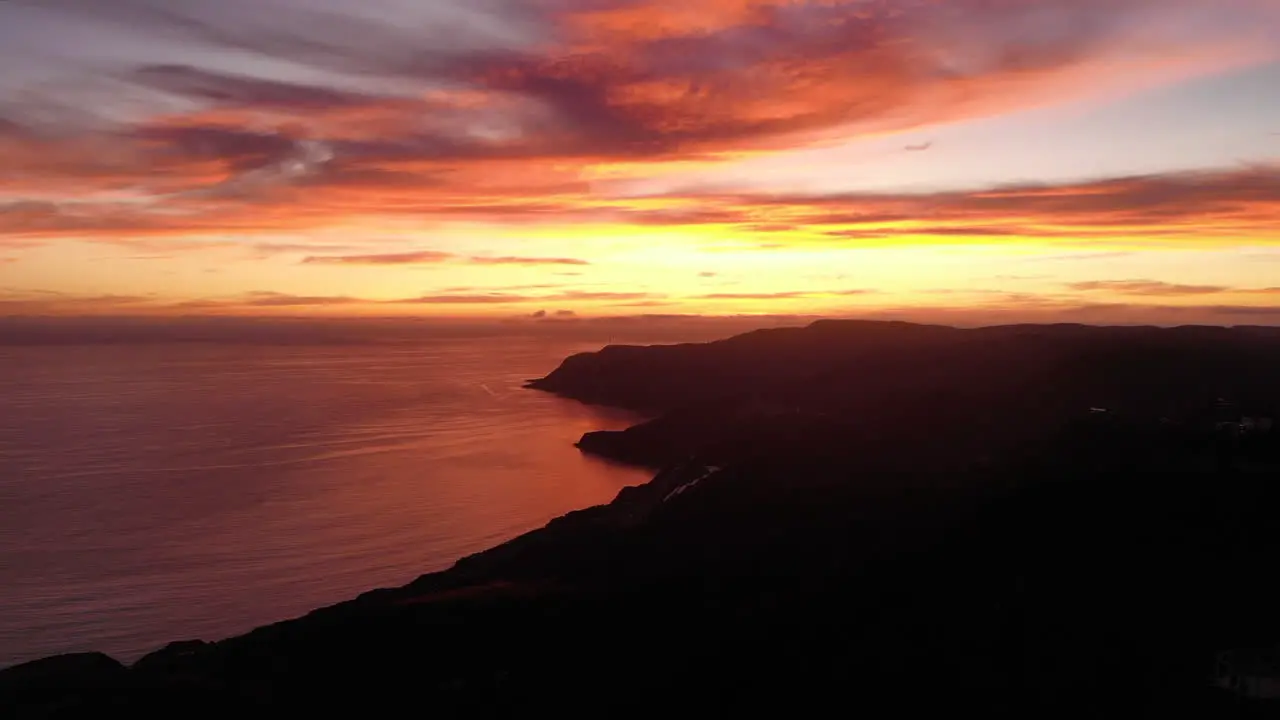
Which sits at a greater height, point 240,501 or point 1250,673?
point 1250,673

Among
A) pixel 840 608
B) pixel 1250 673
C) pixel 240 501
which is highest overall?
pixel 1250 673

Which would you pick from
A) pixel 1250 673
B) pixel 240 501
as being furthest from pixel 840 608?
pixel 240 501

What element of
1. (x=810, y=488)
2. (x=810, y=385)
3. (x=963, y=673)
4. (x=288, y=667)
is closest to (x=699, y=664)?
(x=963, y=673)

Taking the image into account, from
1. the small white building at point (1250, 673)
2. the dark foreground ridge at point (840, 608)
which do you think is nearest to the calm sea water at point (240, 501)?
the dark foreground ridge at point (840, 608)

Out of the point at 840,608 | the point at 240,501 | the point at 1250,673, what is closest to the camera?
the point at 1250,673

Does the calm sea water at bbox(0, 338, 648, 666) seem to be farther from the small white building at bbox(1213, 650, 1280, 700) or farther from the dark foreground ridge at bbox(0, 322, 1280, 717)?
the small white building at bbox(1213, 650, 1280, 700)

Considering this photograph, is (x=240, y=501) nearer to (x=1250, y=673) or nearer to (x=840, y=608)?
(x=840, y=608)

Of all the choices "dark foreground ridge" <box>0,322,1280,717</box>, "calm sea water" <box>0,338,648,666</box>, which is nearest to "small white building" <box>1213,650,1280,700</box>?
"dark foreground ridge" <box>0,322,1280,717</box>
